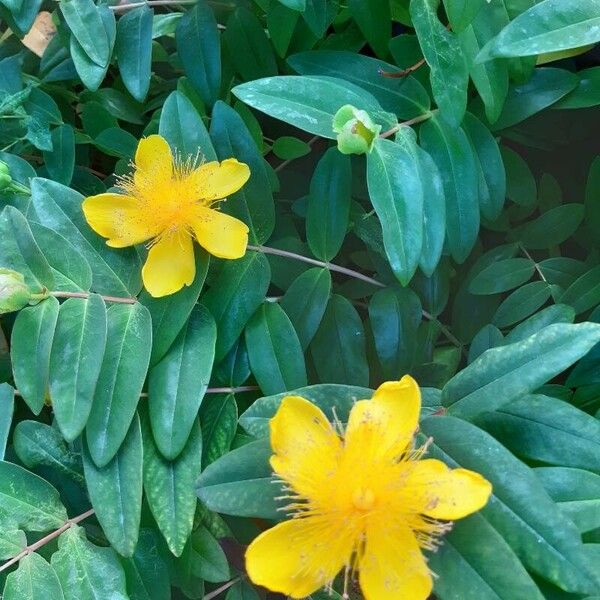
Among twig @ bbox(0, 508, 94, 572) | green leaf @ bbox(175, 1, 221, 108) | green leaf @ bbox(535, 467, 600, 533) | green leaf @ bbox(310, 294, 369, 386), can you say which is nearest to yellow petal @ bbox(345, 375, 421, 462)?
green leaf @ bbox(535, 467, 600, 533)

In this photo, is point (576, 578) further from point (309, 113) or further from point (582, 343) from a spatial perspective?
point (309, 113)

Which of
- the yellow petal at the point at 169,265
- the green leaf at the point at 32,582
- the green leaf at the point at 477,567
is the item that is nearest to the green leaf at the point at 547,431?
the green leaf at the point at 477,567

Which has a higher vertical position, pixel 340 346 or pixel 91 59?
pixel 91 59

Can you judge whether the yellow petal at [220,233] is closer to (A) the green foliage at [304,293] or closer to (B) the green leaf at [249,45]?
(A) the green foliage at [304,293]

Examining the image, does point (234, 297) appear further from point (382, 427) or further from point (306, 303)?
point (382, 427)

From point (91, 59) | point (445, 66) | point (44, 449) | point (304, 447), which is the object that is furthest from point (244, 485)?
point (91, 59)

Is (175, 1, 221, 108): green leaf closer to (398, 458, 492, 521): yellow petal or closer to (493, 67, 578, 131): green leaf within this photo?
(493, 67, 578, 131): green leaf

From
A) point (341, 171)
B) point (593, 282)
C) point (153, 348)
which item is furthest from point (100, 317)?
point (593, 282)
